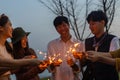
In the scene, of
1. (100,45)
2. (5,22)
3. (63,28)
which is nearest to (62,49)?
(63,28)

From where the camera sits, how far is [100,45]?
5539mm

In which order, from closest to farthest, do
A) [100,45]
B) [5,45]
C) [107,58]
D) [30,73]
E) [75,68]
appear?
1. [107,58]
2. [5,45]
3. [30,73]
4. [100,45]
5. [75,68]

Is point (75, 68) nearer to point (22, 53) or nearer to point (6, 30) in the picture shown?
point (22, 53)

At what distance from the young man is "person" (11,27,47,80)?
824 mm

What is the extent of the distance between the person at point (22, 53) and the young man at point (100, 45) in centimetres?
82

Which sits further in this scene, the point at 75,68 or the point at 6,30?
the point at 75,68

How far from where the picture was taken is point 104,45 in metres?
5.54

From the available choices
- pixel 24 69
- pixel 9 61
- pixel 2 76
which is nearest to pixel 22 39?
pixel 24 69

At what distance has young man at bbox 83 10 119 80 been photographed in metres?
5.41

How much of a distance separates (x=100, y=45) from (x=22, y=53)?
120 cm

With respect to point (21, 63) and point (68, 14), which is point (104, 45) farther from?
point (68, 14)

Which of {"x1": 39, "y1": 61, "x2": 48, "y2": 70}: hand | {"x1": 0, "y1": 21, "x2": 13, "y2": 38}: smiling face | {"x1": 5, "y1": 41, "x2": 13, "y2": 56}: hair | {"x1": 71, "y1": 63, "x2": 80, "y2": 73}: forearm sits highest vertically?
{"x1": 0, "y1": 21, "x2": 13, "y2": 38}: smiling face

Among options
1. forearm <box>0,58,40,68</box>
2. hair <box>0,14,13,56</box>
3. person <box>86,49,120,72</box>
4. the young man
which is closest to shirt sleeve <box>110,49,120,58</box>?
person <box>86,49,120,72</box>

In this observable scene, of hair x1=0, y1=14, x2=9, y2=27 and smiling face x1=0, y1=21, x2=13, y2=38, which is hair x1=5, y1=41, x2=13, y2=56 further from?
hair x1=0, y1=14, x2=9, y2=27
